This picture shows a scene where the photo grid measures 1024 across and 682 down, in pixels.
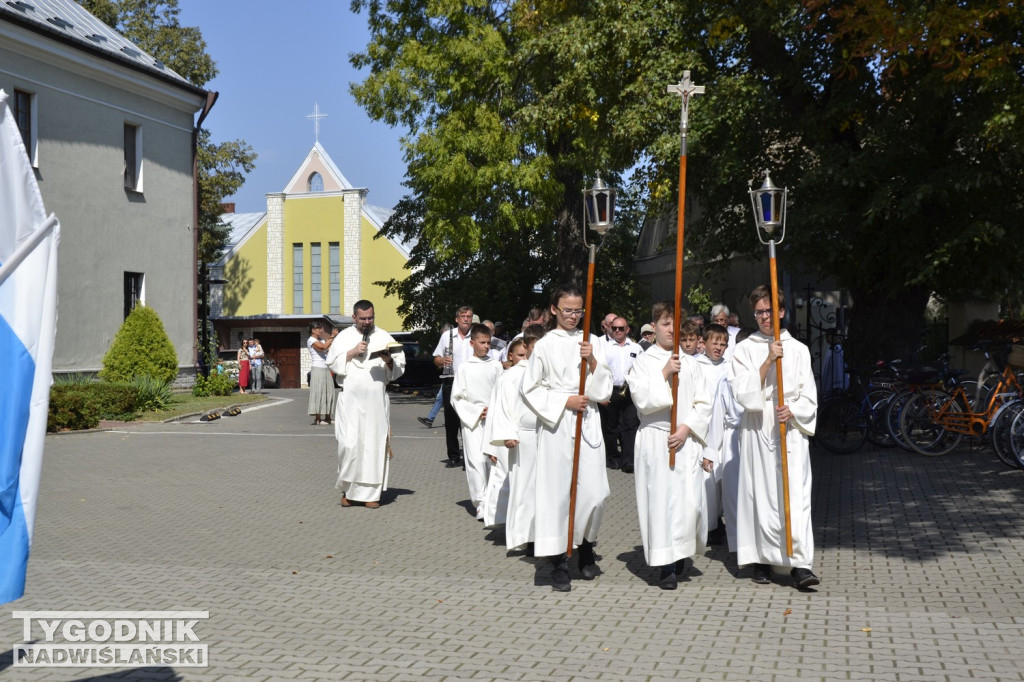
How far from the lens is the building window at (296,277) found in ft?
168

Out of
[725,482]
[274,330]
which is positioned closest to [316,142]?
[274,330]

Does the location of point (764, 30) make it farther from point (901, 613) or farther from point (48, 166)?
point (48, 166)

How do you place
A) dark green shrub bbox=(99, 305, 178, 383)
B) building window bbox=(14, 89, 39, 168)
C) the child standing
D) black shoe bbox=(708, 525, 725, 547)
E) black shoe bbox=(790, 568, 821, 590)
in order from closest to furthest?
black shoe bbox=(790, 568, 821, 590) → black shoe bbox=(708, 525, 725, 547) → the child standing → building window bbox=(14, 89, 39, 168) → dark green shrub bbox=(99, 305, 178, 383)

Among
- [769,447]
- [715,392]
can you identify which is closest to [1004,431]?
[715,392]

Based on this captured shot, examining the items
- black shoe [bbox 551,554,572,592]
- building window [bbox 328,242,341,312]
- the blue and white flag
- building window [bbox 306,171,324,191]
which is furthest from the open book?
building window [bbox 306,171,324,191]

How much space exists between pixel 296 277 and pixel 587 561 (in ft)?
150

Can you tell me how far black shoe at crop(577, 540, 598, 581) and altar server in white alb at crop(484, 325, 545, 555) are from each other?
37 centimetres

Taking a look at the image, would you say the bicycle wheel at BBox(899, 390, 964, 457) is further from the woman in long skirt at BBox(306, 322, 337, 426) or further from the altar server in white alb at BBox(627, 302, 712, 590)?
the woman in long skirt at BBox(306, 322, 337, 426)

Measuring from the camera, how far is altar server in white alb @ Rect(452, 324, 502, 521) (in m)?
9.89

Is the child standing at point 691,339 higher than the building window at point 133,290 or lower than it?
lower

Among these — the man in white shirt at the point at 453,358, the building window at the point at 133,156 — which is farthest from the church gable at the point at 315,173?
the man in white shirt at the point at 453,358

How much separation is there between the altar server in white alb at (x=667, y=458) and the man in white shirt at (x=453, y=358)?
575cm

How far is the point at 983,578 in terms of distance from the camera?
7152 millimetres

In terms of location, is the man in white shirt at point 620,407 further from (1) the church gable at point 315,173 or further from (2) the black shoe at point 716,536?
(1) the church gable at point 315,173
